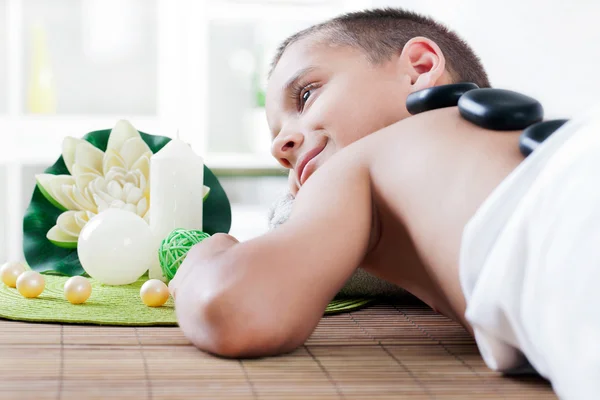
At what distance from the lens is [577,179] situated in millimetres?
623

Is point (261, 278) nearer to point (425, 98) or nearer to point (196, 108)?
point (425, 98)

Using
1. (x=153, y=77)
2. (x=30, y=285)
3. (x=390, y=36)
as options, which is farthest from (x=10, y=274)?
(x=153, y=77)

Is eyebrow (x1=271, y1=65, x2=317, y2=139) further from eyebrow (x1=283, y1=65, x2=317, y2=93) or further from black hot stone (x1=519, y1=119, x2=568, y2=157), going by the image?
black hot stone (x1=519, y1=119, x2=568, y2=157)

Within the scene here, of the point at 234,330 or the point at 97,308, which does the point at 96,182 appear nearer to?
the point at 97,308

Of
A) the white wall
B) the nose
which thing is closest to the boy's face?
the nose

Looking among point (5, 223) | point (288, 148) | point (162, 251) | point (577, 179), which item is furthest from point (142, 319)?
point (5, 223)

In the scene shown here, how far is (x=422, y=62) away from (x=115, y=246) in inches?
23.4

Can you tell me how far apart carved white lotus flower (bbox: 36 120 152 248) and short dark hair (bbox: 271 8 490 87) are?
14.2 inches

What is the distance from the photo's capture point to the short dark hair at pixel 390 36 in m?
1.25

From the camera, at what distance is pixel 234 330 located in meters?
0.76

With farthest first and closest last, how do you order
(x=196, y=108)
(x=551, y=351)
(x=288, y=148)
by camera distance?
(x=196, y=108), (x=288, y=148), (x=551, y=351)

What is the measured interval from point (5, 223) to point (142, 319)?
2418 millimetres

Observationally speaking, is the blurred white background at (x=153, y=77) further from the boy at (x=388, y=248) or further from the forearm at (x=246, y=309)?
the forearm at (x=246, y=309)

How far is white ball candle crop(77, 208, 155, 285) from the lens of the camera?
126 cm
